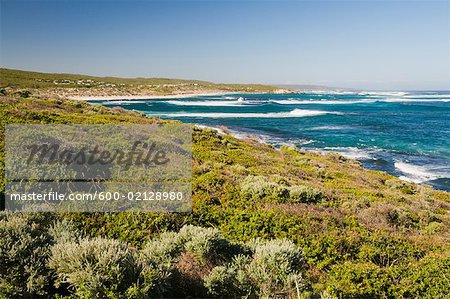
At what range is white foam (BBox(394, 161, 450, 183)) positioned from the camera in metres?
26.6

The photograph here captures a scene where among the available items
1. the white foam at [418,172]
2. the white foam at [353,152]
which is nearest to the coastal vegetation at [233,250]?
the white foam at [418,172]

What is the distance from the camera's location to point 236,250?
19.7ft

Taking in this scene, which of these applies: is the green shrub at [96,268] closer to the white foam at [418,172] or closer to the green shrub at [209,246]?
the green shrub at [209,246]

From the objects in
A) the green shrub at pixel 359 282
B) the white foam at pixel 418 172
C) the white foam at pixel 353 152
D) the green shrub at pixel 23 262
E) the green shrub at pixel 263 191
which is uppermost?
the green shrub at pixel 23 262

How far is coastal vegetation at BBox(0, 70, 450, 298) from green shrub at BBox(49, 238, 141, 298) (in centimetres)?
1

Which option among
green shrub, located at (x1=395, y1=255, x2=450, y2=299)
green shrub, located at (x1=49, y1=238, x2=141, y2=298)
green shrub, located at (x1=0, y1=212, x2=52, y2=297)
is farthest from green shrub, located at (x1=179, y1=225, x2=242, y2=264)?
green shrub, located at (x1=395, y1=255, x2=450, y2=299)

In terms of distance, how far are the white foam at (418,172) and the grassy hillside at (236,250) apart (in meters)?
16.8

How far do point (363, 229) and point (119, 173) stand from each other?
7.50 meters

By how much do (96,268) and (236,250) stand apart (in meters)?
2.69

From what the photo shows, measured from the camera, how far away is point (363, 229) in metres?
8.66

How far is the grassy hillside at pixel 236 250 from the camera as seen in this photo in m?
4.32

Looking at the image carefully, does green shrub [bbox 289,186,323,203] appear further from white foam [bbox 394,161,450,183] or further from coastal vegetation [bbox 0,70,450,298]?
white foam [bbox 394,161,450,183]

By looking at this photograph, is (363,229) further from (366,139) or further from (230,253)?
(366,139)

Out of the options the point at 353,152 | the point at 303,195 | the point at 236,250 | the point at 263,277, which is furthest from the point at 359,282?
the point at 353,152
